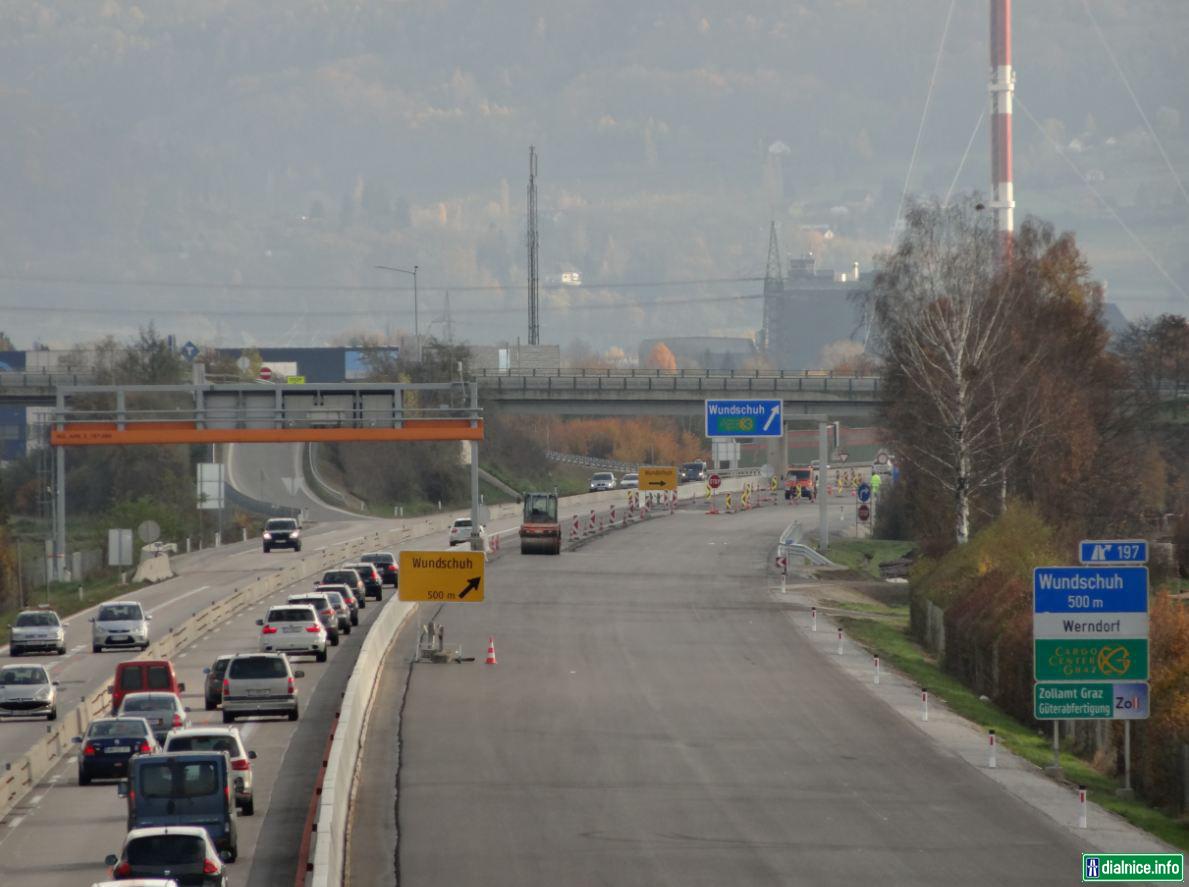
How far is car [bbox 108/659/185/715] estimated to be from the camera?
118ft

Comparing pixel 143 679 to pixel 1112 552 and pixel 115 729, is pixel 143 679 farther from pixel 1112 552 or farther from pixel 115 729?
pixel 1112 552

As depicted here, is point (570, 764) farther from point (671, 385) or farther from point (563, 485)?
point (563, 485)

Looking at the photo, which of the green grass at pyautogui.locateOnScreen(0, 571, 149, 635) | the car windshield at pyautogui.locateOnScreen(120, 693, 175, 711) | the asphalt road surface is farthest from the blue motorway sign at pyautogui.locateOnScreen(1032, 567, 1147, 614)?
the green grass at pyautogui.locateOnScreen(0, 571, 149, 635)

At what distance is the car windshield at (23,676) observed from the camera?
38312mm

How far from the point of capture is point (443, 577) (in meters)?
44.2

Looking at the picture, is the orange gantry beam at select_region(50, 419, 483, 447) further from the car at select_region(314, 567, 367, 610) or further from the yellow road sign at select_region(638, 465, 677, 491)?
the yellow road sign at select_region(638, 465, 677, 491)

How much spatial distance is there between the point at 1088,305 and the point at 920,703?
43.9 m

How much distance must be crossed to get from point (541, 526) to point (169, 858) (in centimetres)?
5924

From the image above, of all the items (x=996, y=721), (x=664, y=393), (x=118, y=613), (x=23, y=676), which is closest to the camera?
(x=996, y=721)

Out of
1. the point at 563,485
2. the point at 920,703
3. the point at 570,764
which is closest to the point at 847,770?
the point at 570,764

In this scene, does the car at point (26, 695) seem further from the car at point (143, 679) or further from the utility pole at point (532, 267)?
the utility pole at point (532, 267)

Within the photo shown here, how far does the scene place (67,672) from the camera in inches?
1861

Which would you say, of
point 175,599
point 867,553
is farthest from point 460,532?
point 175,599

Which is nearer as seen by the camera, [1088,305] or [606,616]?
[606,616]
